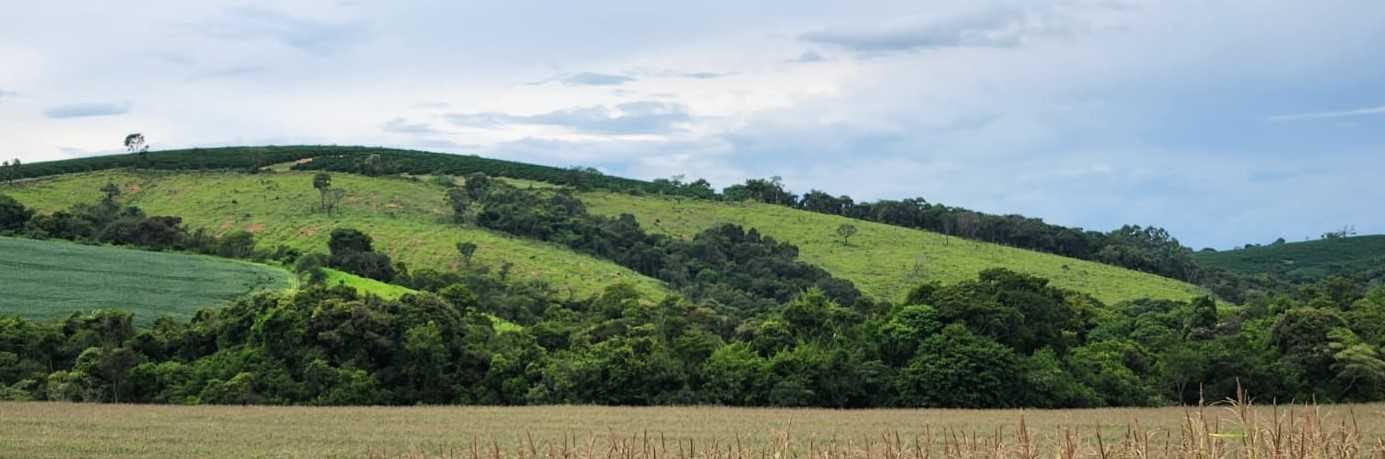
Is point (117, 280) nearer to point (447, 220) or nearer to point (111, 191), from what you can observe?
point (447, 220)

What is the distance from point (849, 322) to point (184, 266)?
180 ft

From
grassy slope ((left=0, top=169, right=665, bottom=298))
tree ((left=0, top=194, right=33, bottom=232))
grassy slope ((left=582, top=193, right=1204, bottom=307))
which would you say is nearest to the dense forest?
grassy slope ((left=0, top=169, right=665, bottom=298))

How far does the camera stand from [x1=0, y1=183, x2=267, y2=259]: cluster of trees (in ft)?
343

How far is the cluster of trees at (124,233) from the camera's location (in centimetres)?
10444

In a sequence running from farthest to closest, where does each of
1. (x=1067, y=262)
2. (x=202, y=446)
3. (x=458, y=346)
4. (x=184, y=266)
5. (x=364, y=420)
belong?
(x=1067, y=262) < (x=184, y=266) < (x=458, y=346) < (x=364, y=420) < (x=202, y=446)

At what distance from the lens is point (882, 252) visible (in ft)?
427

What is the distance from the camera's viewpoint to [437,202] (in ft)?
440

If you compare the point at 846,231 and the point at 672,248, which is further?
the point at 846,231

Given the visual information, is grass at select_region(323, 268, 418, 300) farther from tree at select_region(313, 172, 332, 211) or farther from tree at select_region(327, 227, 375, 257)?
tree at select_region(313, 172, 332, 211)

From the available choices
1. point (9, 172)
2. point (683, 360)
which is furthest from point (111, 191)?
point (683, 360)

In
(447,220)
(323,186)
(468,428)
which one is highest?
(323,186)

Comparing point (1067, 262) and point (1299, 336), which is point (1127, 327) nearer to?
point (1299, 336)

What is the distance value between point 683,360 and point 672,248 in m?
67.9

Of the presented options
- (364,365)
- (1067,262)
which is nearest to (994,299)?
(364,365)
